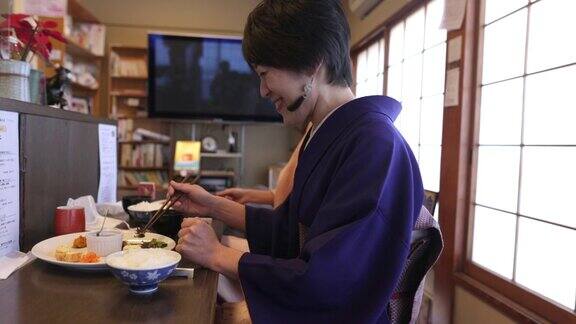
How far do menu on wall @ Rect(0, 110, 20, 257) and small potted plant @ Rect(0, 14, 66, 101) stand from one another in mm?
161

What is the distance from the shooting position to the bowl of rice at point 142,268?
721 mm

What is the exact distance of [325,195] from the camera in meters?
0.85

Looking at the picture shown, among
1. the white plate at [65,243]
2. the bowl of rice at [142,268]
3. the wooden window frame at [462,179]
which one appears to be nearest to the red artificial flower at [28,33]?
the white plate at [65,243]

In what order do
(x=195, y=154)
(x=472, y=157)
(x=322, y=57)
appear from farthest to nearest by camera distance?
(x=195, y=154), (x=472, y=157), (x=322, y=57)

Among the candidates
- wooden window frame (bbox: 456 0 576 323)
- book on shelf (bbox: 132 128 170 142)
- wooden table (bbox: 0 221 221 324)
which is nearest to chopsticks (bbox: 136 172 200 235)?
wooden table (bbox: 0 221 221 324)

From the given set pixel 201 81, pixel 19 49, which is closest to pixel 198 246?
pixel 19 49

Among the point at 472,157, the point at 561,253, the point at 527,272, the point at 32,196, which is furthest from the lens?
the point at 472,157

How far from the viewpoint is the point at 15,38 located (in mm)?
1154

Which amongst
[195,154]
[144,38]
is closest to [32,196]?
[195,154]

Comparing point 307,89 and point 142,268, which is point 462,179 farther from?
point 142,268

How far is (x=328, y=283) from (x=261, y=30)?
59 cm

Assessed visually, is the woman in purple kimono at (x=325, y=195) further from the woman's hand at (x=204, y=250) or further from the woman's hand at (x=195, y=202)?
the woman's hand at (x=195, y=202)

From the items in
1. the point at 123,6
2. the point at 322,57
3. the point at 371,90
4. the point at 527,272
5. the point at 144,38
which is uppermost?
the point at 123,6

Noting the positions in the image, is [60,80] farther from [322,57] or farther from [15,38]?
[322,57]
